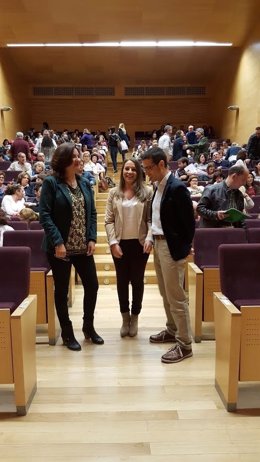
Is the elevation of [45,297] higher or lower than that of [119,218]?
lower

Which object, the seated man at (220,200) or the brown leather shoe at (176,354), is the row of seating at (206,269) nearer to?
the seated man at (220,200)

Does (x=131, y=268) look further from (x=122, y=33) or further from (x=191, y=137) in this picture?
(x=122, y=33)

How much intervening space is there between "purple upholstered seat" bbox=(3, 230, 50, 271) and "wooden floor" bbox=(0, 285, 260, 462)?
Result: 0.71 metres

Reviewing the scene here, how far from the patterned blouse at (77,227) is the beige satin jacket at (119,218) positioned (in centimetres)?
20

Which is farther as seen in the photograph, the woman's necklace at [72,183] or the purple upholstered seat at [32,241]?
the purple upholstered seat at [32,241]

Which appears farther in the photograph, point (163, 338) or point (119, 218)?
point (163, 338)

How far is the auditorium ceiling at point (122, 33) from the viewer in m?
10.2

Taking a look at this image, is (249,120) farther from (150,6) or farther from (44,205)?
(44,205)

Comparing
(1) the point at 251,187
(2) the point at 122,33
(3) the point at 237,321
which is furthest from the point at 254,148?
(3) the point at 237,321

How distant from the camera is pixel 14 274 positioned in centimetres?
240

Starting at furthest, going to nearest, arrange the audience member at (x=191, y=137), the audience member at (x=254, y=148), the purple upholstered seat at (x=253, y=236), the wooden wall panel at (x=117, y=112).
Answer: the wooden wall panel at (x=117, y=112) → the audience member at (x=191, y=137) → the audience member at (x=254, y=148) → the purple upholstered seat at (x=253, y=236)

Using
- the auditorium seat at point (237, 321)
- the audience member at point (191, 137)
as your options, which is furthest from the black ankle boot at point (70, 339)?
the audience member at point (191, 137)

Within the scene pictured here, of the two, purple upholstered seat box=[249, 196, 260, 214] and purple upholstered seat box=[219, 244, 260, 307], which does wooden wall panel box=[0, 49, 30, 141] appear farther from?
purple upholstered seat box=[219, 244, 260, 307]

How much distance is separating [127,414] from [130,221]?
3.97 ft
